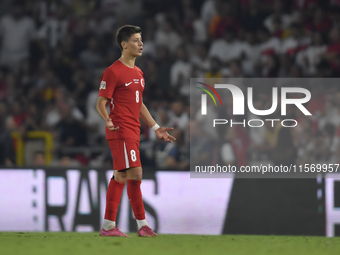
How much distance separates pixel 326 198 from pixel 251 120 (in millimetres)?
1460

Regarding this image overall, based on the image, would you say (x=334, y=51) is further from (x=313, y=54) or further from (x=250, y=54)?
(x=250, y=54)

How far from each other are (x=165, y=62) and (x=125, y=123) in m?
5.80

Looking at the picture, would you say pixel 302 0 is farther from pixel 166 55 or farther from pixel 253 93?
pixel 253 93

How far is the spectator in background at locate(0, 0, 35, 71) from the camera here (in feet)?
39.5

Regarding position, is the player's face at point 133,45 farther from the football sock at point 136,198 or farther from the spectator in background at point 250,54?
the spectator in background at point 250,54

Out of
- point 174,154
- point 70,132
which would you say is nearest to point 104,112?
point 174,154

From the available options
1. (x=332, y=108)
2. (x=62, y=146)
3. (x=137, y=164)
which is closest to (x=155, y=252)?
(x=137, y=164)

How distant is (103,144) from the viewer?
31.3ft

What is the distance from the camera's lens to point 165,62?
10.8 meters

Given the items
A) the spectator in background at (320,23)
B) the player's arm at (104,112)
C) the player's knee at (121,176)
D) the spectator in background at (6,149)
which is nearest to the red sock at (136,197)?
the player's knee at (121,176)

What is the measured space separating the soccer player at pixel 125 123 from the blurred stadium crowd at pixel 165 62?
6.60ft

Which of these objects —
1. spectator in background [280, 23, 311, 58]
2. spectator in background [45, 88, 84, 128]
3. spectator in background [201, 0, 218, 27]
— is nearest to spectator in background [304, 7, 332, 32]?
spectator in background [280, 23, 311, 58]

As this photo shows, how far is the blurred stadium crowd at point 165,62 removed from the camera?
7652mm

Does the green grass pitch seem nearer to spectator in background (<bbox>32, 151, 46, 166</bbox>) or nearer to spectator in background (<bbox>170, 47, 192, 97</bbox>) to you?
spectator in background (<bbox>32, 151, 46, 166</bbox>)
